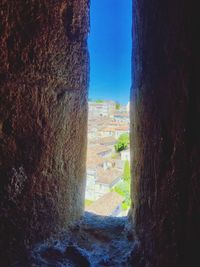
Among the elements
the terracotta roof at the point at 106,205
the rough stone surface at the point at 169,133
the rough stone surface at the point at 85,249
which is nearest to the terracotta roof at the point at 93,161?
the terracotta roof at the point at 106,205

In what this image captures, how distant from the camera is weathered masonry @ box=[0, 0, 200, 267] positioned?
65 cm

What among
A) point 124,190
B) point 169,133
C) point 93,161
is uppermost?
point 169,133

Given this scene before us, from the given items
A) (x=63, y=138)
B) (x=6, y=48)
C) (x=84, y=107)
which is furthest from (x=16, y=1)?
(x=84, y=107)

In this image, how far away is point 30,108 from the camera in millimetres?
999

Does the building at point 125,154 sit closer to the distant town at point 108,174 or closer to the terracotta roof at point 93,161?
the distant town at point 108,174

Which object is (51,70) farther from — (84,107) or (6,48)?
(84,107)

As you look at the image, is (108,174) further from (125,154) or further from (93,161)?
(125,154)

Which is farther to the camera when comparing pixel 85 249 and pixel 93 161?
pixel 93 161

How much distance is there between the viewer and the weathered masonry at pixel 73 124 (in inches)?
25.7

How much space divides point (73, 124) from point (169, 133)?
0.68m

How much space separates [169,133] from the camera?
2.62ft

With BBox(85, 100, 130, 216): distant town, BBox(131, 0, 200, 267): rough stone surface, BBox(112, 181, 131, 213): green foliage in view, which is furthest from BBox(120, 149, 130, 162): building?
BBox(131, 0, 200, 267): rough stone surface

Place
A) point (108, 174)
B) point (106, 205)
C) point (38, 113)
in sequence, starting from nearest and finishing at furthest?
point (38, 113), point (106, 205), point (108, 174)

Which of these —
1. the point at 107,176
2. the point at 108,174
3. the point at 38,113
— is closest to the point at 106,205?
the point at 107,176
